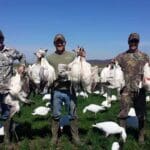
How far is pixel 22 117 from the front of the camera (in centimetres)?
1369

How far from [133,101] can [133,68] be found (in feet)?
2.35

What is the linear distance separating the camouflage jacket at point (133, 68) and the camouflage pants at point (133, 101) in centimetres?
13

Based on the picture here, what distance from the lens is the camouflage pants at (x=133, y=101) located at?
9469 millimetres

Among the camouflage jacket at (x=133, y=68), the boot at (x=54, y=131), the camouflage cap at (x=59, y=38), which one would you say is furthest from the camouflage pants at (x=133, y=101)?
the camouflage cap at (x=59, y=38)

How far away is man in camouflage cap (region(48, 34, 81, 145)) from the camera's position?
9.16m

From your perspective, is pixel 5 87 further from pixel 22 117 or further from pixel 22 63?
pixel 22 117

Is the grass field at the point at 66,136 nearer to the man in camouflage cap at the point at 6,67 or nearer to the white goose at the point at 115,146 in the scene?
the white goose at the point at 115,146

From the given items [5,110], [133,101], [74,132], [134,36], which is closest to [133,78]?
[133,101]

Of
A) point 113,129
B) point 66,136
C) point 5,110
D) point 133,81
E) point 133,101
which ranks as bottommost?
point 66,136

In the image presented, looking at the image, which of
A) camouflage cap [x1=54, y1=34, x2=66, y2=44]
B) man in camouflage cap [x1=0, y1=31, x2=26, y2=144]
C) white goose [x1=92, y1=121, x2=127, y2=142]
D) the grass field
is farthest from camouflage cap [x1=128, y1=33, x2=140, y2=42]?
man in camouflage cap [x1=0, y1=31, x2=26, y2=144]

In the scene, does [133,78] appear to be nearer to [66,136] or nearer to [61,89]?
[61,89]

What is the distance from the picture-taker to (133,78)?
9.40m

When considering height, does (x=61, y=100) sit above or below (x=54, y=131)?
above

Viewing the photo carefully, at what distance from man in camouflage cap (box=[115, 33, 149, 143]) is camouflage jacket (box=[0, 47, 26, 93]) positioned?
7.10 ft
